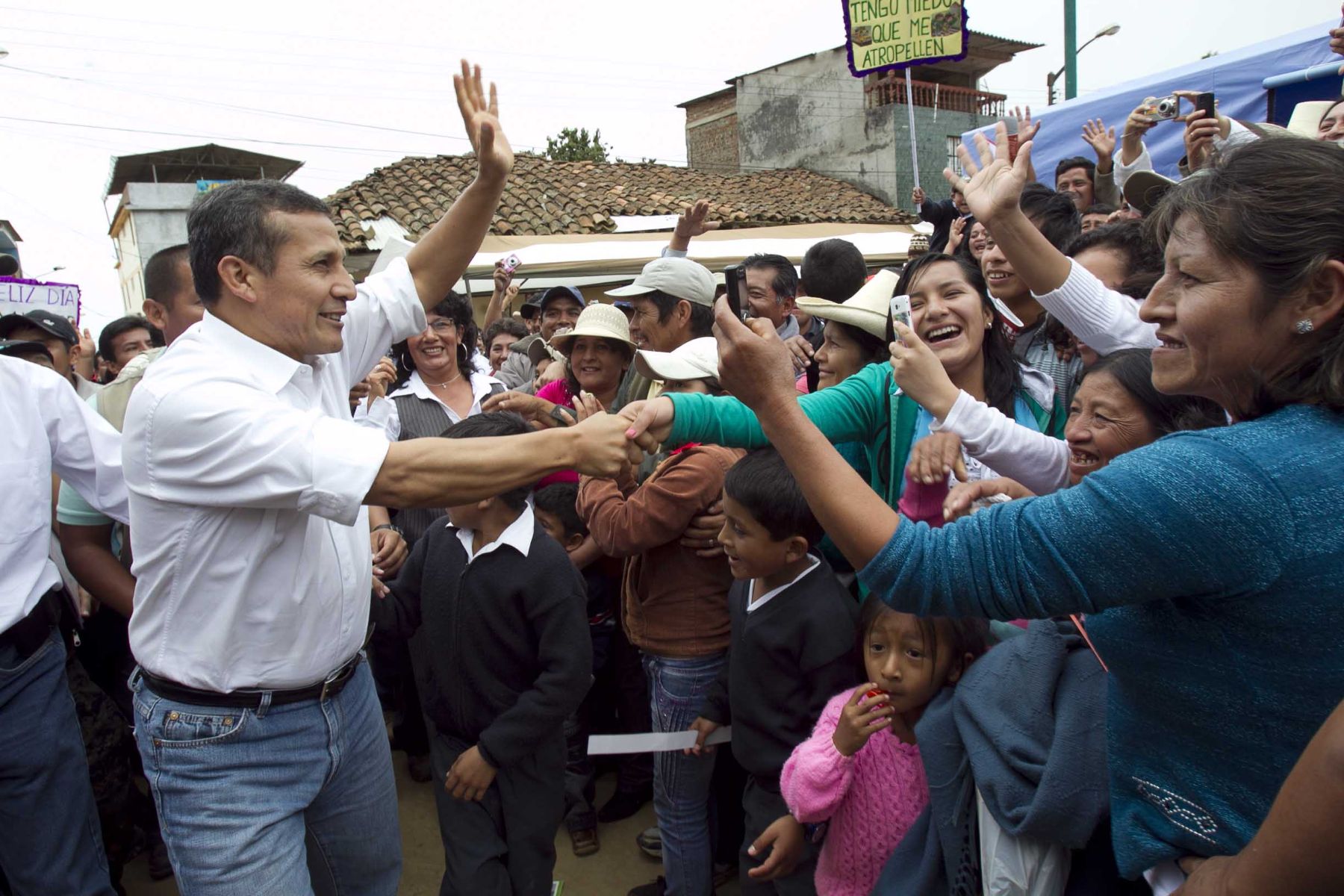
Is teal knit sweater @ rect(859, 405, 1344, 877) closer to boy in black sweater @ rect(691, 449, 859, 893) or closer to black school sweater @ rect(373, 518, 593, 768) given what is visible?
boy in black sweater @ rect(691, 449, 859, 893)

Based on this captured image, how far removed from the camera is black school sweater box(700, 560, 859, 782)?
2.40 metres

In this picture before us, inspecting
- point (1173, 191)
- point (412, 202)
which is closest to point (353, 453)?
point (1173, 191)

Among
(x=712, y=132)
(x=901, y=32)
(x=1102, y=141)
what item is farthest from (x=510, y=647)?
(x=712, y=132)

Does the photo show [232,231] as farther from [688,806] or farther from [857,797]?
[688,806]

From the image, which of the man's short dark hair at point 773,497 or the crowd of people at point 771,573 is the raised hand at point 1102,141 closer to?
the crowd of people at point 771,573

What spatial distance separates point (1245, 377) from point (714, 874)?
272 centimetres

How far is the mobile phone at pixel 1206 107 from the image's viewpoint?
3490 mm

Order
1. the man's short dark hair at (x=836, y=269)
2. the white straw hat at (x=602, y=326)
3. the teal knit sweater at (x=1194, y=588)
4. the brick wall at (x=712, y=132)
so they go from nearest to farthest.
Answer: the teal knit sweater at (x=1194, y=588) → the white straw hat at (x=602, y=326) → the man's short dark hair at (x=836, y=269) → the brick wall at (x=712, y=132)

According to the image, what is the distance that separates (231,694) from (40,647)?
0.96m

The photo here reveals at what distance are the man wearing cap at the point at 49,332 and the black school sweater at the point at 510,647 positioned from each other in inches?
120

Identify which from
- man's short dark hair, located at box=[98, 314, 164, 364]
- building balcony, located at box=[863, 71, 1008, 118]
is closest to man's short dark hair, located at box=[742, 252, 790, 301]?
man's short dark hair, located at box=[98, 314, 164, 364]

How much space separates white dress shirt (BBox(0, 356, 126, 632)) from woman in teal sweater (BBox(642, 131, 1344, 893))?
7.24 ft

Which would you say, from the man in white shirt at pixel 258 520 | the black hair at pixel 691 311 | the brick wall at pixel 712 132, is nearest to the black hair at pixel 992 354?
the man in white shirt at pixel 258 520

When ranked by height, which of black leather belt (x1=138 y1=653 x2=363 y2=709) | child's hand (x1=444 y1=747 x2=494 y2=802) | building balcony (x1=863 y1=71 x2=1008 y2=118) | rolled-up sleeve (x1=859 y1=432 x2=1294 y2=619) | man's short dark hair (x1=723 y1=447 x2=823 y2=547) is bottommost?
child's hand (x1=444 y1=747 x2=494 y2=802)
